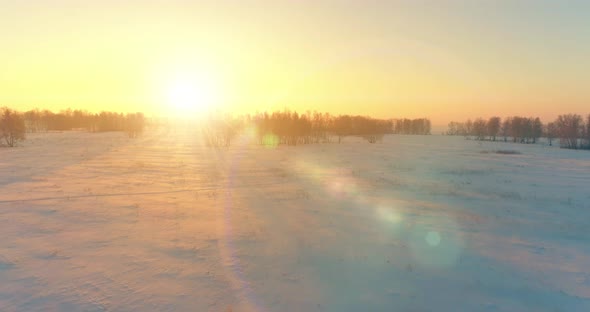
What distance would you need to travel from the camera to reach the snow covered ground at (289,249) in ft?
25.0

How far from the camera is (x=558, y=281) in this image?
8609 millimetres

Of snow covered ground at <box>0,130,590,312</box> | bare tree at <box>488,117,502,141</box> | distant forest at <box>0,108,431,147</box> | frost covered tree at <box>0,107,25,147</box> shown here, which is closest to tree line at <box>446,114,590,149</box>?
bare tree at <box>488,117,502,141</box>

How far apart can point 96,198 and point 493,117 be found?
507 feet

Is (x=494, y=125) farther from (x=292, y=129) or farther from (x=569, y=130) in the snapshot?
(x=292, y=129)

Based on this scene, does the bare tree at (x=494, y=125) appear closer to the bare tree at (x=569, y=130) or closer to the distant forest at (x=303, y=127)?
the distant forest at (x=303, y=127)

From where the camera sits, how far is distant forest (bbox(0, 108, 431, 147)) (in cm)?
6744

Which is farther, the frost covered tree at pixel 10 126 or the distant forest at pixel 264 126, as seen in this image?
the distant forest at pixel 264 126

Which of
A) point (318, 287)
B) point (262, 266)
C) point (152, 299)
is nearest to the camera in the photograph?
point (152, 299)

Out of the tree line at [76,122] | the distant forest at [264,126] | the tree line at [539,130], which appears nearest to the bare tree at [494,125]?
the tree line at [539,130]

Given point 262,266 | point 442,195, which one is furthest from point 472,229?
point 262,266

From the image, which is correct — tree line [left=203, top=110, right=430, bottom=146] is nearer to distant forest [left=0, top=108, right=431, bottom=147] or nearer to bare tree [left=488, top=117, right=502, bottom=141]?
distant forest [left=0, top=108, right=431, bottom=147]

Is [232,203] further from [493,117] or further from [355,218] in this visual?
[493,117]

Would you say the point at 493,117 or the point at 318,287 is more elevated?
the point at 493,117

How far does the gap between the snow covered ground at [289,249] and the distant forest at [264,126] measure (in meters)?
52.7
